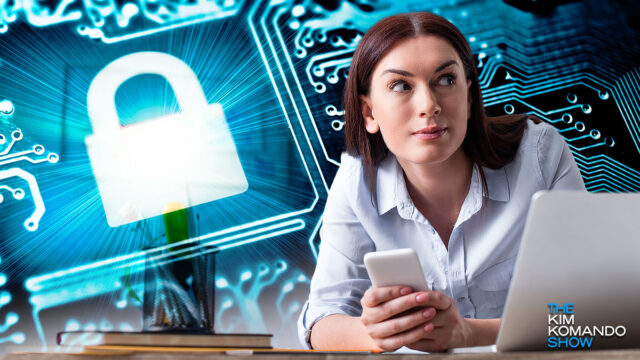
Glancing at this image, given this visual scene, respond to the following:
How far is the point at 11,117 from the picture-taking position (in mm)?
2225

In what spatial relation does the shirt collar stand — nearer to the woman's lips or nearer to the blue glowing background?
the woman's lips

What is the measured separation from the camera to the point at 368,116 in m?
1.37

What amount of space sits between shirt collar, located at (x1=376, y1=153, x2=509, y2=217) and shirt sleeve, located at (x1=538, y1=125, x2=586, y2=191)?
90mm

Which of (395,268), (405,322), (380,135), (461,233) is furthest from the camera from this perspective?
(380,135)

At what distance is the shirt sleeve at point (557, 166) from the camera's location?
4.18 ft

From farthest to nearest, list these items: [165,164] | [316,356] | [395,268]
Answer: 1. [165,164]
2. [395,268]
3. [316,356]

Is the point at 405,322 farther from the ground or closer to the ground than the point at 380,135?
closer to the ground

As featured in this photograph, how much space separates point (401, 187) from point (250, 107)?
1176mm

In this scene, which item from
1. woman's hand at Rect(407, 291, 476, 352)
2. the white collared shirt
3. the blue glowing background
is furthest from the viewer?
the blue glowing background

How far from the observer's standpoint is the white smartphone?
60 centimetres

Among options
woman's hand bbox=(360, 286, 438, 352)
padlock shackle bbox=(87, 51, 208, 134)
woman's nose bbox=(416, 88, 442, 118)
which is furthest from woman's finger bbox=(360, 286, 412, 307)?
padlock shackle bbox=(87, 51, 208, 134)

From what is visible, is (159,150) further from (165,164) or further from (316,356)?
(316,356)

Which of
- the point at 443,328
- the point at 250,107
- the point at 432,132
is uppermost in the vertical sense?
the point at 250,107
